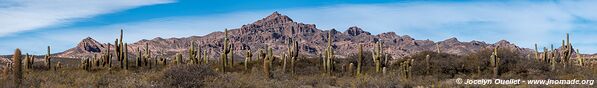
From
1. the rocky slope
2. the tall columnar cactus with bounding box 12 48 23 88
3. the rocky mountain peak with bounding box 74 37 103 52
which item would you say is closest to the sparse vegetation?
the tall columnar cactus with bounding box 12 48 23 88

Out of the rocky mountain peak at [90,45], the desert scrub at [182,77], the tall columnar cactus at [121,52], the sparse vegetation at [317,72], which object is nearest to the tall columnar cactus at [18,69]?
the sparse vegetation at [317,72]

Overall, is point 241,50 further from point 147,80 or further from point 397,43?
point 147,80

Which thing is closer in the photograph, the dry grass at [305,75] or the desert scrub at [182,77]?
the desert scrub at [182,77]

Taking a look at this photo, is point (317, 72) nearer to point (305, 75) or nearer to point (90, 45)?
point (305, 75)

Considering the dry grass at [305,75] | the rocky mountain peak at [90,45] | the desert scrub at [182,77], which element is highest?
the rocky mountain peak at [90,45]

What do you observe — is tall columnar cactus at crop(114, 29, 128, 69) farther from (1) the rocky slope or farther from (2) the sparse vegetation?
(1) the rocky slope

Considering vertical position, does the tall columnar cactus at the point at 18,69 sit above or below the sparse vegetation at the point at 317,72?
above

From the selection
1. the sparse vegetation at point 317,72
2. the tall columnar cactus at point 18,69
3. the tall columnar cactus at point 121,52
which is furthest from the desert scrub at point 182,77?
the tall columnar cactus at point 121,52

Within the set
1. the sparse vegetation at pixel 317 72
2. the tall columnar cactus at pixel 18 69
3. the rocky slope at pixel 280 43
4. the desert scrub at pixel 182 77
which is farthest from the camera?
the rocky slope at pixel 280 43

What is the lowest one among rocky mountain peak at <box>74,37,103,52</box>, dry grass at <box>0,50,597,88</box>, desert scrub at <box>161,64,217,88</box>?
dry grass at <box>0,50,597,88</box>

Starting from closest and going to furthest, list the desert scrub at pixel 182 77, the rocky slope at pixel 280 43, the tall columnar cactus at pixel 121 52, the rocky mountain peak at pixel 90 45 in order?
the desert scrub at pixel 182 77, the tall columnar cactus at pixel 121 52, the rocky mountain peak at pixel 90 45, the rocky slope at pixel 280 43

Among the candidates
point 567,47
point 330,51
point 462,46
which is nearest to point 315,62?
point 330,51

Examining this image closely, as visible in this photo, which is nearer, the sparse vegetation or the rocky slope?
the sparse vegetation

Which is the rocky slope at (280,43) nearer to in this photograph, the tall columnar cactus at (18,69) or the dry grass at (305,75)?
the dry grass at (305,75)
